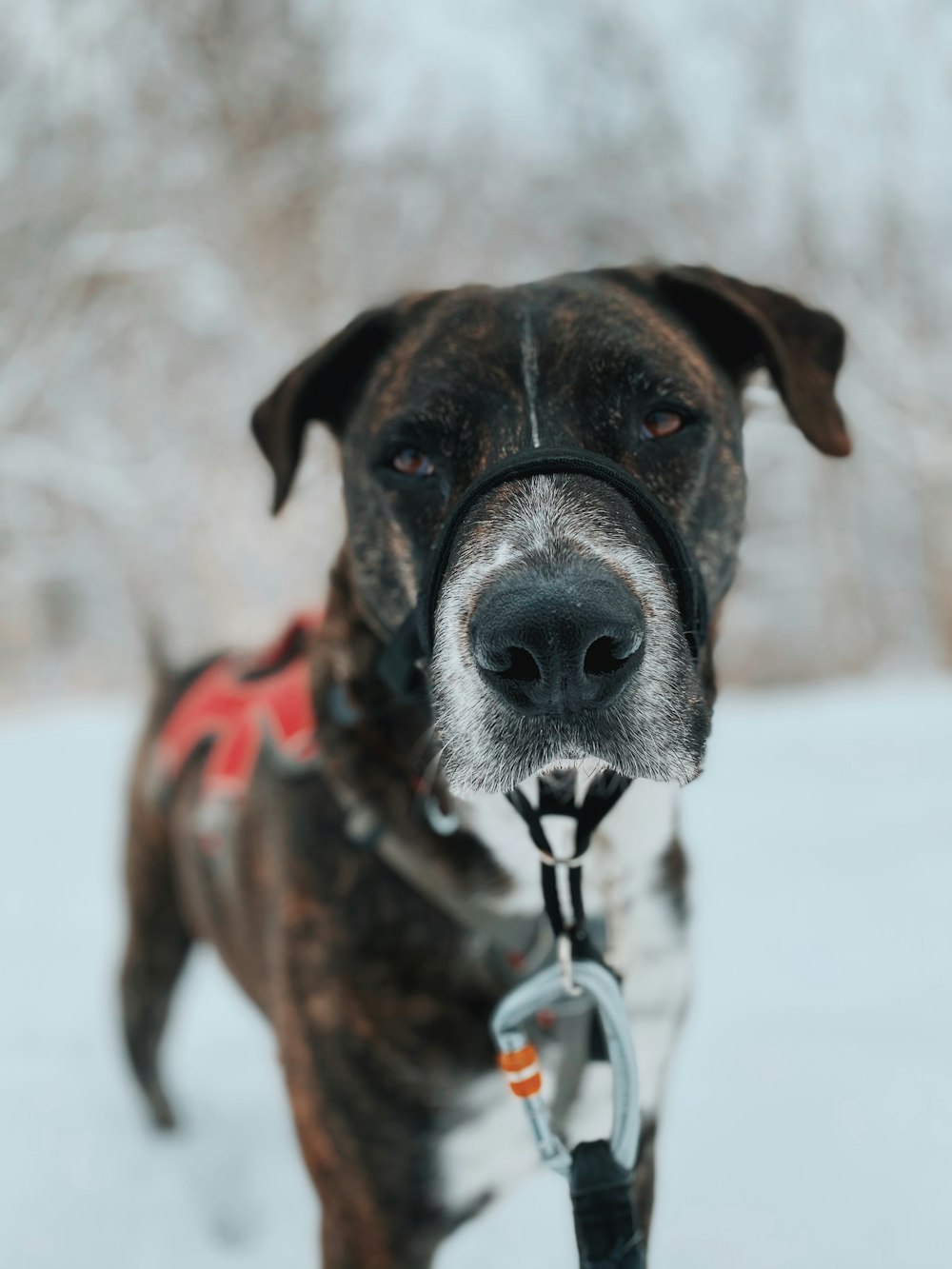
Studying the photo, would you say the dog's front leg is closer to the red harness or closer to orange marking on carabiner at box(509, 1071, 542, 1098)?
orange marking on carabiner at box(509, 1071, 542, 1098)

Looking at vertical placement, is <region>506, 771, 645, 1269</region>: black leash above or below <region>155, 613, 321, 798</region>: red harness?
below

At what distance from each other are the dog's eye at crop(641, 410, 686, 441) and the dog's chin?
494 mm

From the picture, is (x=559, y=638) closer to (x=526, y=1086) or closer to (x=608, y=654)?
→ (x=608, y=654)

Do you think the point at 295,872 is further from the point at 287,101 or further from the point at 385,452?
the point at 287,101

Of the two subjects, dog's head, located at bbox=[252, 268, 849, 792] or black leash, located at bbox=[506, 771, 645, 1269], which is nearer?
dog's head, located at bbox=[252, 268, 849, 792]

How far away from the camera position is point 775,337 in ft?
5.60

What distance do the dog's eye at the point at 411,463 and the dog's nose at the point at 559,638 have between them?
1.62 ft

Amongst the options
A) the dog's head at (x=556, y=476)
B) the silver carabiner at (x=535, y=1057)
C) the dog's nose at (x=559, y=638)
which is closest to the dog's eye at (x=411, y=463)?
the dog's head at (x=556, y=476)

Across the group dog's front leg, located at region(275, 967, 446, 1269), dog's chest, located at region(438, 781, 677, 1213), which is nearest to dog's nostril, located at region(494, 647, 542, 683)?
dog's chest, located at region(438, 781, 677, 1213)

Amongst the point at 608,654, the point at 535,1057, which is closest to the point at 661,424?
the point at 608,654

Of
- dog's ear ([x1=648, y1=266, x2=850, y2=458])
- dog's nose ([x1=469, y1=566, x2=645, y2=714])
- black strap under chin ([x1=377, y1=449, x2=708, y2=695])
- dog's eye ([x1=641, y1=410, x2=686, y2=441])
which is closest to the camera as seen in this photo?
dog's nose ([x1=469, y1=566, x2=645, y2=714])

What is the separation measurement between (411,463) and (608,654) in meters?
0.62

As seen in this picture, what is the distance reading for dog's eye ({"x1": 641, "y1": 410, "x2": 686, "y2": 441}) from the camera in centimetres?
157

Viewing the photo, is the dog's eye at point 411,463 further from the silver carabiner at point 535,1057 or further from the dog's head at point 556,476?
the silver carabiner at point 535,1057
